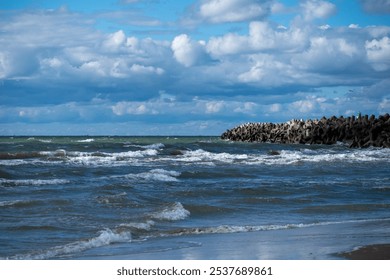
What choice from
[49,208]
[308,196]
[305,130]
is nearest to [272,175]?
[308,196]

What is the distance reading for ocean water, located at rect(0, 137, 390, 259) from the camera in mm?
10844

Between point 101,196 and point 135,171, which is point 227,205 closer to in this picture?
point 101,196

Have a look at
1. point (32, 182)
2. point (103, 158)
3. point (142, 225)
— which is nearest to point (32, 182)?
point (32, 182)

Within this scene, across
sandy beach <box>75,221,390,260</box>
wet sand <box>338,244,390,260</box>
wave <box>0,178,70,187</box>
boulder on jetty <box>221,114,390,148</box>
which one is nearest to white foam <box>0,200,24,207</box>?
wave <box>0,178,70,187</box>

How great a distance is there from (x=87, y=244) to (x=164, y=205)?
4.94 m

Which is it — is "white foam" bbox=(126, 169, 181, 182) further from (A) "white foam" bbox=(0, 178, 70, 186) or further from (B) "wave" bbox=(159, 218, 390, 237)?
(B) "wave" bbox=(159, 218, 390, 237)

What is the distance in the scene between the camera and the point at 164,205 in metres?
15.2

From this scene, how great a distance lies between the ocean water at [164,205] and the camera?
10.8 m

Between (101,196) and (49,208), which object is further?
(101,196)

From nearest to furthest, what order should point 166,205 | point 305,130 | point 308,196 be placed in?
point 166,205 < point 308,196 < point 305,130

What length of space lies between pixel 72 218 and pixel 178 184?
7.48m

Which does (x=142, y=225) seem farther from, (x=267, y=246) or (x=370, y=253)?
(x=370, y=253)

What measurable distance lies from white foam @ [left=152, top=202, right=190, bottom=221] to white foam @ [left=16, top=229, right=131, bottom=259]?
206 cm

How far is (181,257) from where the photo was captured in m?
8.84
